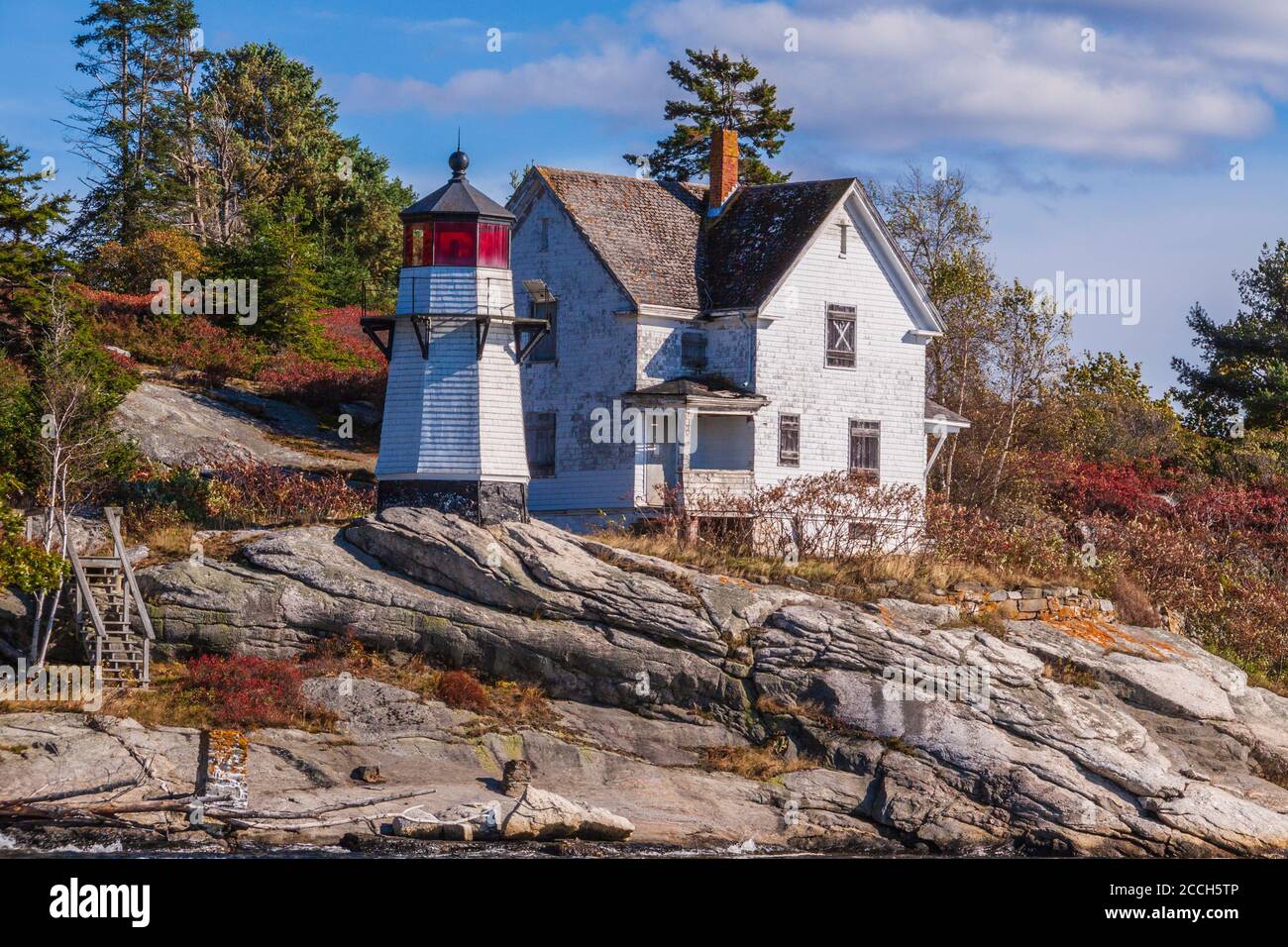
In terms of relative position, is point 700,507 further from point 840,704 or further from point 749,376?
point 840,704

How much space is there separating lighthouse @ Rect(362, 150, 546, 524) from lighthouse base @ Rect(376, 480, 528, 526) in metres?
0.02

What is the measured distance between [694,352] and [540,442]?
4.88 m

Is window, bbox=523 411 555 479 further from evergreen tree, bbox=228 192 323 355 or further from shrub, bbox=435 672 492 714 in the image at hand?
shrub, bbox=435 672 492 714

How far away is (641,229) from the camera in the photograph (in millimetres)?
46781

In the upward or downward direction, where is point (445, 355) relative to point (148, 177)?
downward

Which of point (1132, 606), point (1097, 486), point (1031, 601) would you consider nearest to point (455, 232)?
point (1031, 601)

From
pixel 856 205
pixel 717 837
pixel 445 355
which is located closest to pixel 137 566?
pixel 445 355

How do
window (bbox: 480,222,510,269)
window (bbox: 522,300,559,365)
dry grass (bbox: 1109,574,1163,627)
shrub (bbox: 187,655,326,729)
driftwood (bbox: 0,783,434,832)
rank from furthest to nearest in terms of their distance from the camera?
window (bbox: 522,300,559,365), dry grass (bbox: 1109,574,1163,627), window (bbox: 480,222,510,269), shrub (bbox: 187,655,326,729), driftwood (bbox: 0,783,434,832)

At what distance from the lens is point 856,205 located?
4572 cm

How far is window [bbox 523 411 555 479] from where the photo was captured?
45531 mm

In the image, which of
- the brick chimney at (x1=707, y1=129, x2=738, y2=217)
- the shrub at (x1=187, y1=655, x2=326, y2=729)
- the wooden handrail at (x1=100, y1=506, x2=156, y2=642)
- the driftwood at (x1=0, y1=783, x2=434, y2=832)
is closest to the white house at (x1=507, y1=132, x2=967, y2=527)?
the brick chimney at (x1=707, y1=129, x2=738, y2=217)

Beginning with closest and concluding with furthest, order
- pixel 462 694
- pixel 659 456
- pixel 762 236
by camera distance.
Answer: pixel 462 694 < pixel 659 456 < pixel 762 236

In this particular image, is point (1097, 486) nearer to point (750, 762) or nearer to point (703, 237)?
point (703, 237)
